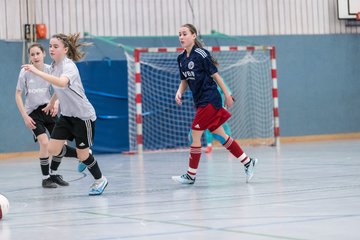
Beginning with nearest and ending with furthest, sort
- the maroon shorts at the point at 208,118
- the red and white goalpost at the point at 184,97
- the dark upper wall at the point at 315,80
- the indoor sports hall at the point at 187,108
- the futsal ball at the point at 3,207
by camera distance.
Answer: the futsal ball at the point at 3,207 → the indoor sports hall at the point at 187,108 → the maroon shorts at the point at 208,118 → the red and white goalpost at the point at 184,97 → the dark upper wall at the point at 315,80

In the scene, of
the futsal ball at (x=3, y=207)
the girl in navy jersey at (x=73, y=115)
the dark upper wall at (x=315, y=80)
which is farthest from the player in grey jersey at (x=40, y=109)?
the dark upper wall at (x=315, y=80)

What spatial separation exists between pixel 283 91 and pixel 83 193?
11945mm

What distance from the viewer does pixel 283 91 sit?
19.0 m

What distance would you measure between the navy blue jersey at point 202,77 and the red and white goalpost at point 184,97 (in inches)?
293

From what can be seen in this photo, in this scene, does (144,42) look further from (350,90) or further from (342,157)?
(342,157)

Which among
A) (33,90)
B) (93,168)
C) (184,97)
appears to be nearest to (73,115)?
(93,168)

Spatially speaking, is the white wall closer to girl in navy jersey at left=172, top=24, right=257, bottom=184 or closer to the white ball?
girl in navy jersey at left=172, top=24, right=257, bottom=184

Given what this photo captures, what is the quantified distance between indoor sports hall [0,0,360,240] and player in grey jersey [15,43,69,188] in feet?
0.24

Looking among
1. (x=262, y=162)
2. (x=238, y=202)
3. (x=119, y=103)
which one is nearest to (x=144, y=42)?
(x=119, y=103)

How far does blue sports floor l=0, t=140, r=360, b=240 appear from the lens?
471 centimetres

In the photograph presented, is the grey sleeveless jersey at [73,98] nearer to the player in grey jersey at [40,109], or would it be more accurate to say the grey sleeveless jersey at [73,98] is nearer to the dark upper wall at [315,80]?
the player in grey jersey at [40,109]

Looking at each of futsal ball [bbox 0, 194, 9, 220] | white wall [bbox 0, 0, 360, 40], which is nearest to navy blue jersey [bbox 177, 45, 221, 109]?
futsal ball [bbox 0, 194, 9, 220]

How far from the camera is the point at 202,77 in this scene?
26.8 ft

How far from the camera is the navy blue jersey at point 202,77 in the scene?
26.7ft
